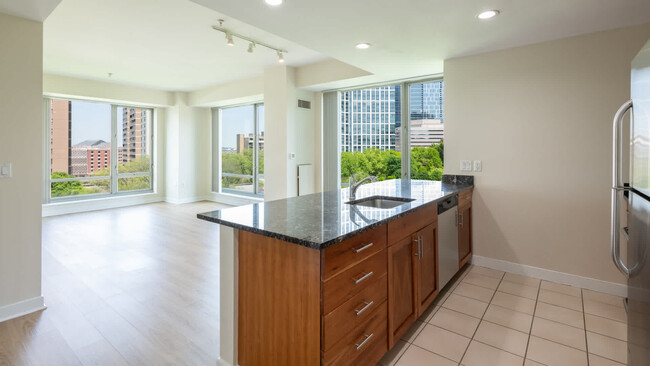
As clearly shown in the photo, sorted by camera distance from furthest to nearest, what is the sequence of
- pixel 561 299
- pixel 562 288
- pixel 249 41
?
pixel 249 41
pixel 562 288
pixel 561 299

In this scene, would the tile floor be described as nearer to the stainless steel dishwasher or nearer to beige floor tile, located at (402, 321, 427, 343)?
beige floor tile, located at (402, 321, 427, 343)

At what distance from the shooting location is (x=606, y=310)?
2.54 metres

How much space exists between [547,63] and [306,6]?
7.72 ft

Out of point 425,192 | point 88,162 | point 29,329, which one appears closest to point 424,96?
point 425,192

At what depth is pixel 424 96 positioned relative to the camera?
468 cm

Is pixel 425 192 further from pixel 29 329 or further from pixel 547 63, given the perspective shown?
pixel 29 329

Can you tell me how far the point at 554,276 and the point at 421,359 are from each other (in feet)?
6.68

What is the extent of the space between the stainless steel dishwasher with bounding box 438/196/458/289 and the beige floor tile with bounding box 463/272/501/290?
250 mm

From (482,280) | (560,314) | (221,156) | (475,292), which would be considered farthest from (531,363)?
(221,156)

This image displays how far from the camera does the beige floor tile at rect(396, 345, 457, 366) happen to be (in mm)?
1908

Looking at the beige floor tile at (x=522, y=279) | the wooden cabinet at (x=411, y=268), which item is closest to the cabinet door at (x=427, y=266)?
the wooden cabinet at (x=411, y=268)

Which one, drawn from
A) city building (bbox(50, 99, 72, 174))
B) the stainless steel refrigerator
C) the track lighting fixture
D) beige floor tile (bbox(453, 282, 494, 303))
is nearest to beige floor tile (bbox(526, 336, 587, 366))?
the stainless steel refrigerator

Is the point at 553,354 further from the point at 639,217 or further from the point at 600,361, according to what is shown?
the point at 639,217

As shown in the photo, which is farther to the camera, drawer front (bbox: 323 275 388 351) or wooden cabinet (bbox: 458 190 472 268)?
wooden cabinet (bbox: 458 190 472 268)
